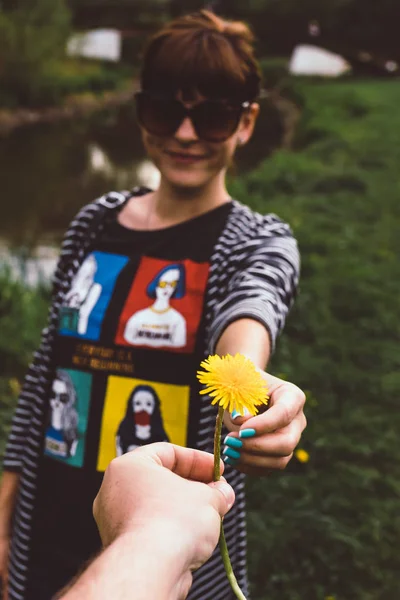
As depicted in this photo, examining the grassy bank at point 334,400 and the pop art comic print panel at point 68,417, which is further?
the grassy bank at point 334,400

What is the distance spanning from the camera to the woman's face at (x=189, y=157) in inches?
60.3

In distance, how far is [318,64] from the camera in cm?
2566

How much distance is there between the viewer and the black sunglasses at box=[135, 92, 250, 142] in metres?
1.53

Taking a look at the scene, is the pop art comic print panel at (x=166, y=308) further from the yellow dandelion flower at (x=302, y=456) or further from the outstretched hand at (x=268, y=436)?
the yellow dandelion flower at (x=302, y=456)

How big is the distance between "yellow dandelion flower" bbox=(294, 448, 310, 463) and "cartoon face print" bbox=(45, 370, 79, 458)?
5.09 ft

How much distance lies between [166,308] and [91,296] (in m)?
0.21

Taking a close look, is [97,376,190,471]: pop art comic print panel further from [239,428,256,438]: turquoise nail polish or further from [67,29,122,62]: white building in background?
[67,29,122,62]: white building in background

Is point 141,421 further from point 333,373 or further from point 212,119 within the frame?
point 333,373

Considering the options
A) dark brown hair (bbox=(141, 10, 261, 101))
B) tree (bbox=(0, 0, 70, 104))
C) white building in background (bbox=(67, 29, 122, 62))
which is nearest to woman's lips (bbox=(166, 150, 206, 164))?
dark brown hair (bbox=(141, 10, 261, 101))

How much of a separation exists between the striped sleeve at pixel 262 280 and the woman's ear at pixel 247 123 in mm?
286

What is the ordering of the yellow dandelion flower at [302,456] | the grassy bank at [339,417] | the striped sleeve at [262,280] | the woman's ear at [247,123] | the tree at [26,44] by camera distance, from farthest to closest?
the tree at [26,44], the yellow dandelion flower at [302,456], the grassy bank at [339,417], the woman's ear at [247,123], the striped sleeve at [262,280]

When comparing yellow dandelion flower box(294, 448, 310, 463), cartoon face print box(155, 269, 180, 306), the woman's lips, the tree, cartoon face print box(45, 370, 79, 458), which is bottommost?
yellow dandelion flower box(294, 448, 310, 463)

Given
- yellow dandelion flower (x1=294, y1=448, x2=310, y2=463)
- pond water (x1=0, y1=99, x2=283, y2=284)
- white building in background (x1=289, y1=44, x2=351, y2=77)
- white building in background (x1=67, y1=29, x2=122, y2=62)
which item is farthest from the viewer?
white building in background (x1=67, y1=29, x2=122, y2=62)

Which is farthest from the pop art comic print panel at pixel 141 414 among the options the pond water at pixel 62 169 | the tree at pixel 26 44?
the tree at pixel 26 44
